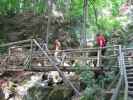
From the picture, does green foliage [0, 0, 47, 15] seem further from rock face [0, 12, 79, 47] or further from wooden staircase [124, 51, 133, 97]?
wooden staircase [124, 51, 133, 97]

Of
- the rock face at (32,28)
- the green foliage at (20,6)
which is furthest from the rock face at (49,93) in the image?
the green foliage at (20,6)

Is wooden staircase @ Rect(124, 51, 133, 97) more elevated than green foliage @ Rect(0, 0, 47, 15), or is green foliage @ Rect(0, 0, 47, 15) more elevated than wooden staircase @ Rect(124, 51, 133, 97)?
green foliage @ Rect(0, 0, 47, 15)

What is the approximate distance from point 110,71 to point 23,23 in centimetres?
1568

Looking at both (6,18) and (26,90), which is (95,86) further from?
(6,18)

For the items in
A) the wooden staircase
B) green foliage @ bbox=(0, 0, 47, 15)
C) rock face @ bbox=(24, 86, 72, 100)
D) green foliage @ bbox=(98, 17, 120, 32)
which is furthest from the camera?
green foliage @ bbox=(0, 0, 47, 15)

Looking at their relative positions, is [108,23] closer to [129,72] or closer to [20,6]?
[20,6]

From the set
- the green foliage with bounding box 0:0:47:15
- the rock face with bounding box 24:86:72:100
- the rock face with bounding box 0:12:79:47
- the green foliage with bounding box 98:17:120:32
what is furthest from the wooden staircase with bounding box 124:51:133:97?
the green foliage with bounding box 0:0:47:15

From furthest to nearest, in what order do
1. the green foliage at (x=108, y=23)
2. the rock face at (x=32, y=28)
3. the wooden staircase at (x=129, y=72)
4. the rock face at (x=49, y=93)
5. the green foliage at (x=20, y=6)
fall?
1. the green foliage at (x=20, y=6)
2. the rock face at (x=32, y=28)
3. the green foliage at (x=108, y=23)
4. the rock face at (x=49, y=93)
5. the wooden staircase at (x=129, y=72)

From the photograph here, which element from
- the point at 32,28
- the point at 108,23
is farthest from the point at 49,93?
the point at 108,23

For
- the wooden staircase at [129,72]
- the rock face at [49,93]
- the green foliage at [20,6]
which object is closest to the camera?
the wooden staircase at [129,72]

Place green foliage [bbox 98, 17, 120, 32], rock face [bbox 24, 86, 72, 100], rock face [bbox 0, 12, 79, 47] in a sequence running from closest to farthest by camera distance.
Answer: rock face [bbox 24, 86, 72, 100] < green foliage [bbox 98, 17, 120, 32] < rock face [bbox 0, 12, 79, 47]

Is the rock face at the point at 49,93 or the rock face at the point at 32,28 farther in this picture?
the rock face at the point at 32,28

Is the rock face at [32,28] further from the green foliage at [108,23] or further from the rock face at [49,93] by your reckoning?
the rock face at [49,93]

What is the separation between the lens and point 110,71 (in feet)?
41.9
